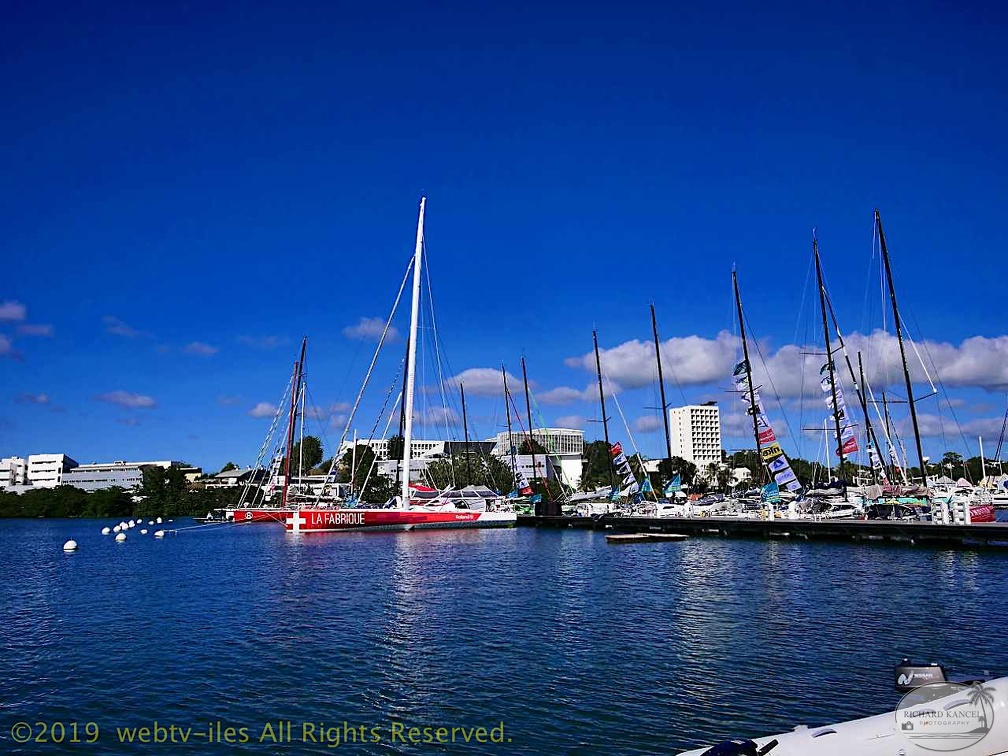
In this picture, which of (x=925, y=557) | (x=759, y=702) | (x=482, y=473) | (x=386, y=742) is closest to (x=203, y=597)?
(x=386, y=742)

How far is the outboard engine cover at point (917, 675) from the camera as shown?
14.4 m

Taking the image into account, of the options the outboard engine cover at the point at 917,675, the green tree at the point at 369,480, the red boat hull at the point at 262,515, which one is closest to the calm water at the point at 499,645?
the outboard engine cover at the point at 917,675

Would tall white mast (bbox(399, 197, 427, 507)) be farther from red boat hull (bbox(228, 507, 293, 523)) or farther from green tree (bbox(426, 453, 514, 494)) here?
green tree (bbox(426, 453, 514, 494))

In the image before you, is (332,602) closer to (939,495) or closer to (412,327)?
A: (412,327)

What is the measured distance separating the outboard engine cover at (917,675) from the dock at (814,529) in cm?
3832

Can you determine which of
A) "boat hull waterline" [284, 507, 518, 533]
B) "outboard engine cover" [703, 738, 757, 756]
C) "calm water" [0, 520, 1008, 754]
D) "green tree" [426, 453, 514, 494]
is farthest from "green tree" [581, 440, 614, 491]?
"outboard engine cover" [703, 738, 757, 756]

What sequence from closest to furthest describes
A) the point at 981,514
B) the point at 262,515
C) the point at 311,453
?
1. the point at 981,514
2. the point at 262,515
3. the point at 311,453

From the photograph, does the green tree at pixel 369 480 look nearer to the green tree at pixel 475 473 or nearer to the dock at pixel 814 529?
the green tree at pixel 475 473

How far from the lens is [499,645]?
72.6ft

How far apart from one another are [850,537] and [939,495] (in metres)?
8.83

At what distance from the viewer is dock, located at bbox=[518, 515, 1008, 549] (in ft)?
155

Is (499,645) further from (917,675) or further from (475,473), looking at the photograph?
(475,473)

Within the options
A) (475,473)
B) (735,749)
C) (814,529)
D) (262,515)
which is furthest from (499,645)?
(475,473)

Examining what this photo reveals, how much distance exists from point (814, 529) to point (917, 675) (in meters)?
46.5
